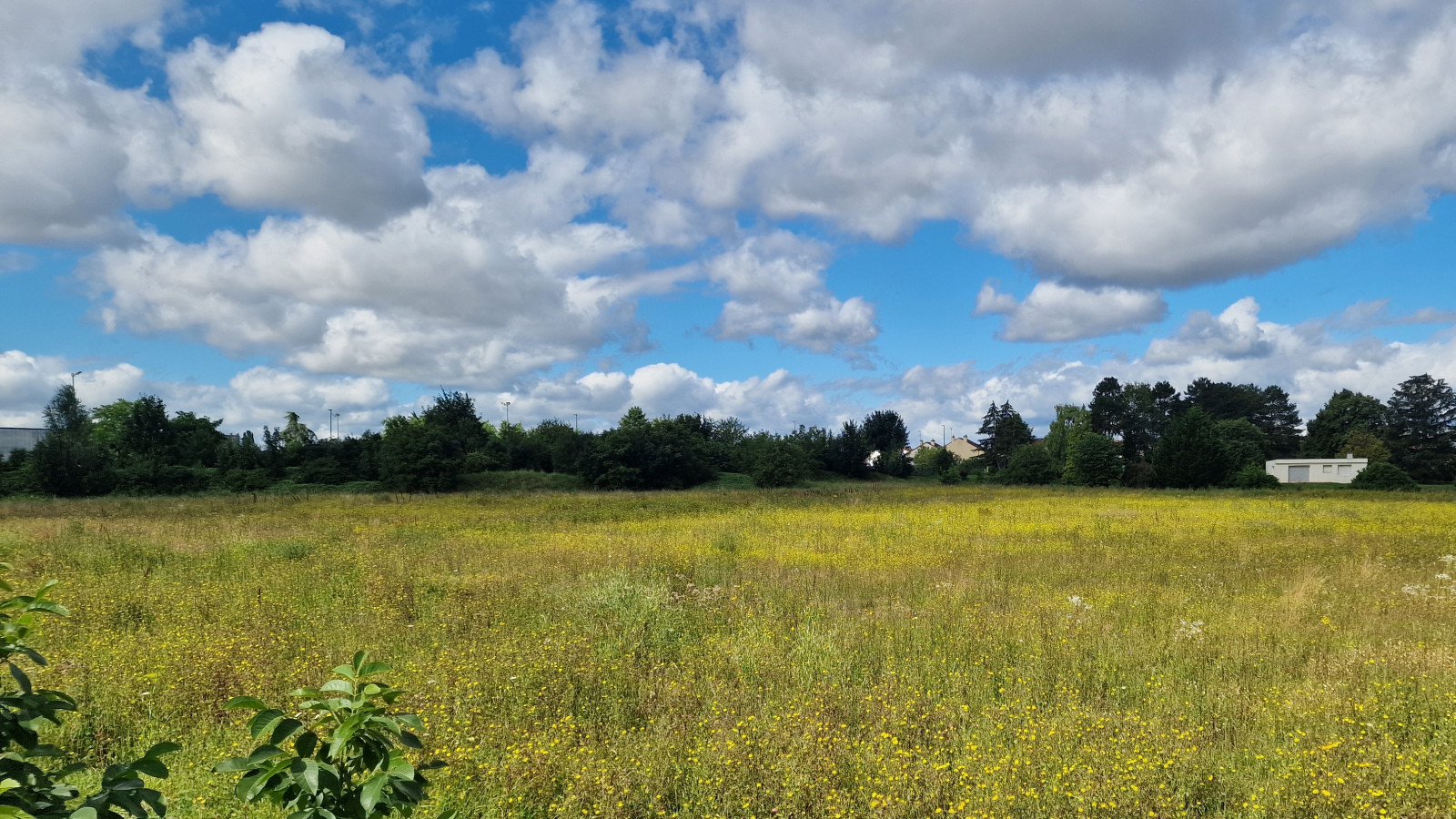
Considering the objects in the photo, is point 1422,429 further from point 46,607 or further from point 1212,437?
point 46,607

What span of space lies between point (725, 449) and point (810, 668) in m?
70.2

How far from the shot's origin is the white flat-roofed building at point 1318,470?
65.1 m

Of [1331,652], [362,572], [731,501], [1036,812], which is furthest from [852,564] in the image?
[731,501]

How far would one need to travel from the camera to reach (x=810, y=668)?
23.7 feet

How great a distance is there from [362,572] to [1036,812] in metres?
11.4

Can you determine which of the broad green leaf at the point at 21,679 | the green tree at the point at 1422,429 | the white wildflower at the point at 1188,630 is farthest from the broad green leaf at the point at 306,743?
the green tree at the point at 1422,429

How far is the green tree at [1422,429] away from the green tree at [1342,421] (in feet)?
5.30

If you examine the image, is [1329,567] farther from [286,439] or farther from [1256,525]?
[286,439]

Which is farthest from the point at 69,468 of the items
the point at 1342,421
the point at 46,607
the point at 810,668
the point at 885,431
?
the point at 1342,421

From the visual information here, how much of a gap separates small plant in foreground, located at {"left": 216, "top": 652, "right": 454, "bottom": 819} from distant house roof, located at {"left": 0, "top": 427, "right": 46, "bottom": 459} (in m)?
127

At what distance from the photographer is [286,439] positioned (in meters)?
78.8

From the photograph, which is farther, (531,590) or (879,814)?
(531,590)

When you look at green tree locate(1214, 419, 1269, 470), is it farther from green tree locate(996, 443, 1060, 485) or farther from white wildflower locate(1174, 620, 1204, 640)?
white wildflower locate(1174, 620, 1204, 640)

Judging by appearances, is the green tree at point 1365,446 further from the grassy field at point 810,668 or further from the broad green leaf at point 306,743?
the broad green leaf at point 306,743
